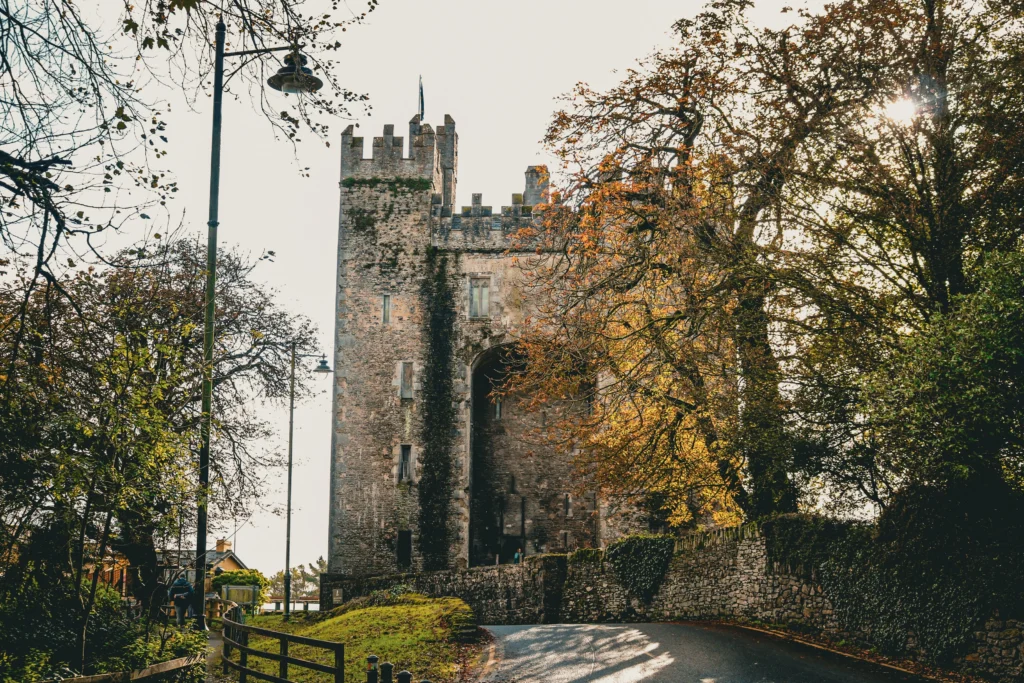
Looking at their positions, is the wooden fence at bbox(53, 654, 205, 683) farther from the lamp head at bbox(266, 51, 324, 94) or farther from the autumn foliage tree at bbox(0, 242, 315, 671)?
the lamp head at bbox(266, 51, 324, 94)

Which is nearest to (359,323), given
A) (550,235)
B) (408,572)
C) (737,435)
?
(408,572)

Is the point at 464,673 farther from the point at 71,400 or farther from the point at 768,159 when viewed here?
the point at 768,159

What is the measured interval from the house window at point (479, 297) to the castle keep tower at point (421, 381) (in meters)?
0.05

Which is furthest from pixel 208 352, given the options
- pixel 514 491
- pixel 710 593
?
pixel 514 491

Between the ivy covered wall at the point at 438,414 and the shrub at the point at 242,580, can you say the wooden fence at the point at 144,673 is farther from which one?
the shrub at the point at 242,580

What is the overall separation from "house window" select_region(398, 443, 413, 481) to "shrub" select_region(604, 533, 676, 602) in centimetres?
1277

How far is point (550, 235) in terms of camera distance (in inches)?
803

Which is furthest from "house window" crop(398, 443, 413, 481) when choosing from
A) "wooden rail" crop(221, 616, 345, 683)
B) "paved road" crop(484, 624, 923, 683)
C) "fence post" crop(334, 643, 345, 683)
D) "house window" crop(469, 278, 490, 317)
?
"fence post" crop(334, 643, 345, 683)

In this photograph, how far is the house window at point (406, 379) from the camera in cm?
3653

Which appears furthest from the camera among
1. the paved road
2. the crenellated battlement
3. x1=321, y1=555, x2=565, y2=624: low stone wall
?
the crenellated battlement

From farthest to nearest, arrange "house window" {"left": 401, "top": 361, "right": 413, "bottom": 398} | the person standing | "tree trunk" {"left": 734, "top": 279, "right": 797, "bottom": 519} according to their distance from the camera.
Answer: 1. "house window" {"left": 401, "top": 361, "right": 413, "bottom": 398}
2. the person standing
3. "tree trunk" {"left": 734, "top": 279, "right": 797, "bottom": 519}

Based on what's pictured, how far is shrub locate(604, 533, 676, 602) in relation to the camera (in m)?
23.1

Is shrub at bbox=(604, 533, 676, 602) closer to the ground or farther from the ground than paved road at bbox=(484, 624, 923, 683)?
farther from the ground

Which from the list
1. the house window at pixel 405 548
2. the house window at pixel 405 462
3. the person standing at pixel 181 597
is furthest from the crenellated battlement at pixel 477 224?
the person standing at pixel 181 597
